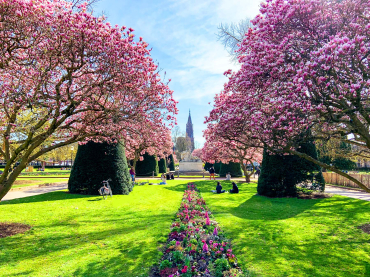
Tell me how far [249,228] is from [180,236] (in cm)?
249

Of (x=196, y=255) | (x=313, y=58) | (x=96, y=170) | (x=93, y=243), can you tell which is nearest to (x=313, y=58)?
(x=313, y=58)

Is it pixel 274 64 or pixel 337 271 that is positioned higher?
pixel 274 64

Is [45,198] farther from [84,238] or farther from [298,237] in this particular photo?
[298,237]

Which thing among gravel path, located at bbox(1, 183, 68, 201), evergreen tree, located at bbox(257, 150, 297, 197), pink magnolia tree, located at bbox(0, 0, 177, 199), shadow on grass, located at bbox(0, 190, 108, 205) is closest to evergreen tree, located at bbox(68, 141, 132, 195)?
shadow on grass, located at bbox(0, 190, 108, 205)

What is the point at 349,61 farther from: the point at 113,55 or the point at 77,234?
the point at 77,234

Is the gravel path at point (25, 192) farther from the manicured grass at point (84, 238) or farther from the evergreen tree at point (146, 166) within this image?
the evergreen tree at point (146, 166)

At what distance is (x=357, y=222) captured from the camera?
8.83 meters

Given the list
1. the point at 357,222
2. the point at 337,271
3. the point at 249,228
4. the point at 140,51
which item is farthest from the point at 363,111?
the point at 140,51

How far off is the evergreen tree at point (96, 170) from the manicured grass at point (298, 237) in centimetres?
643

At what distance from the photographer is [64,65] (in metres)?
6.49

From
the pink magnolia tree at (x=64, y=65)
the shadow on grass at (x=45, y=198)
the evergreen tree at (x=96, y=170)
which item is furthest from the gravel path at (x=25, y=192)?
the pink magnolia tree at (x=64, y=65)

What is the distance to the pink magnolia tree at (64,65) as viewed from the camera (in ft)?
20.4

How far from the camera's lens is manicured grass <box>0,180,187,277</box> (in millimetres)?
5031

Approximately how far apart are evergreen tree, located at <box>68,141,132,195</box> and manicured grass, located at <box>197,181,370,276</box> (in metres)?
6.43
